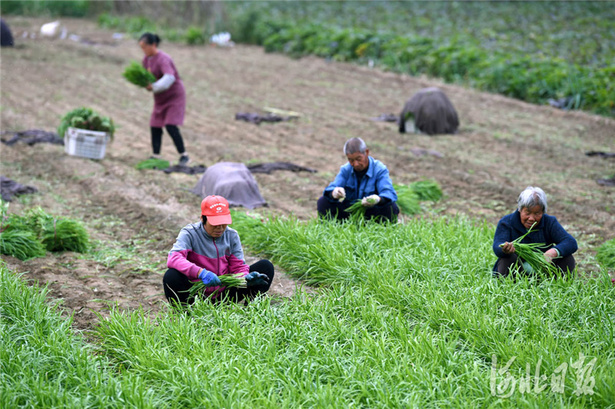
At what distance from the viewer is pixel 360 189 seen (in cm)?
623

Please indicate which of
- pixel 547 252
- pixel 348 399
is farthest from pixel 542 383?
pixel 547 252

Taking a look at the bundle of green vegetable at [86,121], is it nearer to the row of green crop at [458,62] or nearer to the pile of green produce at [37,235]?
the pile of green produce at [37,235]

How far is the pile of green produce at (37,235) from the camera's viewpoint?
18.5 feet

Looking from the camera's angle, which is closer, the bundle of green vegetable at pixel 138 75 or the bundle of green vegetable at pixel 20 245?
the bundle of green vegetable at pixel 20 245

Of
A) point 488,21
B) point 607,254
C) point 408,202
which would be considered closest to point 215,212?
point 408,202

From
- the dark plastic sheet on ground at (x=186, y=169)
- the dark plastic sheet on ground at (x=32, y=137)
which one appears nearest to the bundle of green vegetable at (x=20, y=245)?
the dark plastic sheet on ground at (x=186, y=169)

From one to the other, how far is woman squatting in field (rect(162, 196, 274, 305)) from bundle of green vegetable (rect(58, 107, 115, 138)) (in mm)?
5243

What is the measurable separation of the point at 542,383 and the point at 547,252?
1535 mm

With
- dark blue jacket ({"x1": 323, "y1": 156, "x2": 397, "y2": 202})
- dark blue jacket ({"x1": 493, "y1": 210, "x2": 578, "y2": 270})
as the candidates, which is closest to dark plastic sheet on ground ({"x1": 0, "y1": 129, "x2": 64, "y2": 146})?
dark blue jacket ({"x1": 323, "y1": 156, "x2": 397, "y2": 202})

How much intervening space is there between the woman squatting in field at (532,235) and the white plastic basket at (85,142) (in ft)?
20.5

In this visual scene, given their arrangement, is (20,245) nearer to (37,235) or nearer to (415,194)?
(37,235)

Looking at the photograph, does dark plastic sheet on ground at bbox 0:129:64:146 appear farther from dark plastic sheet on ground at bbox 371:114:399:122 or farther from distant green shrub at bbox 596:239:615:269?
distant green shrub at bbox 596:239:615:269

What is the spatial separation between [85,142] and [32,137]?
158 centimetres

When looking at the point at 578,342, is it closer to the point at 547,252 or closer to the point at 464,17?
the point at 547,252
